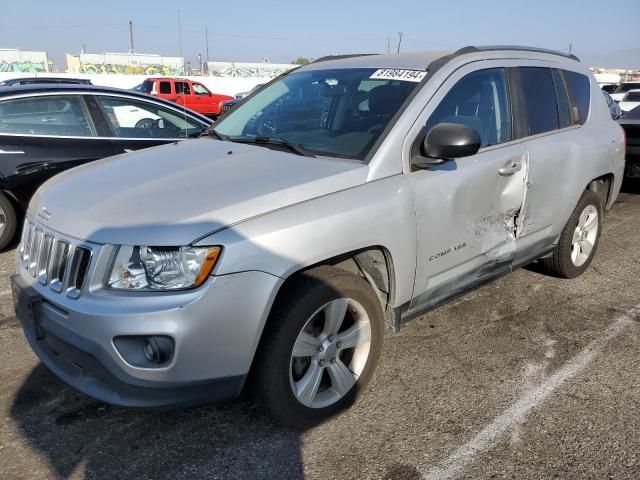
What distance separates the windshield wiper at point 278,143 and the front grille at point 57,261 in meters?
1.25

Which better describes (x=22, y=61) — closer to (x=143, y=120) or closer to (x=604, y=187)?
(x=143, y=120)

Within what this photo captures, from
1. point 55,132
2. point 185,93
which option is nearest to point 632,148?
point 55,132

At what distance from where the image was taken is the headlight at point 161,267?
2.22 m

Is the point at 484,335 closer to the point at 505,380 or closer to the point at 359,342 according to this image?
the point at 505,380

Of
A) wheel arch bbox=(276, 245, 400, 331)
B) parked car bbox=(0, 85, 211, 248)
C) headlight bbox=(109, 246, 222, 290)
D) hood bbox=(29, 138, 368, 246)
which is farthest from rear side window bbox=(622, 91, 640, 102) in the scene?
headlight bbox=(109, 246, 222, 290)

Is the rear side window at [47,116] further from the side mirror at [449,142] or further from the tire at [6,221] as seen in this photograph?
the side mirror at [449,142]

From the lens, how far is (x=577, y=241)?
4.62 meters

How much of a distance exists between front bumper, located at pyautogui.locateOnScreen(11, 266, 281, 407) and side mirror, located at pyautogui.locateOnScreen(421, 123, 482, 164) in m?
1.13

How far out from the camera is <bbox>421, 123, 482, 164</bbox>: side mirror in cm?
281

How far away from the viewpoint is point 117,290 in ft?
7.38

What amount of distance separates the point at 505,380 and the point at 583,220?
200cm

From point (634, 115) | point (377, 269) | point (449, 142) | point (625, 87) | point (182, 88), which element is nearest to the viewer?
point (449, 142)

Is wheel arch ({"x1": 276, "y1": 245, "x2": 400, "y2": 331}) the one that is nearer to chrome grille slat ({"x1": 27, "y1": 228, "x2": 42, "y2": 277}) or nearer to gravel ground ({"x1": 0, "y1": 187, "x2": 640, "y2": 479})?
gravel ground ({"x1": 0, "y1": 187, "x2": 640, "y2": 479})

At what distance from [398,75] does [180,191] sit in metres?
1.52
